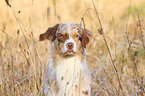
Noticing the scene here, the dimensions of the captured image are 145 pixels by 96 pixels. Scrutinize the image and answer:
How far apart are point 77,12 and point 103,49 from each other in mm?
5235

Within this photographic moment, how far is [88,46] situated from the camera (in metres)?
7.18

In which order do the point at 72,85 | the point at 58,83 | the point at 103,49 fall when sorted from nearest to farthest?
the point at 72,85 → the point at 58,83 → the point at 103,49

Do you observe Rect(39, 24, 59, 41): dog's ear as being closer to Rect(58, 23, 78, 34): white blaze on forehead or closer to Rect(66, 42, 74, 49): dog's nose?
Rect(58, 23, 78, 34): white blaze on forehead

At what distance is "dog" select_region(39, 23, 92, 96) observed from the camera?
3898 millimetres

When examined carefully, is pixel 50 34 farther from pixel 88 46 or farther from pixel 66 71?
pixel 88 46

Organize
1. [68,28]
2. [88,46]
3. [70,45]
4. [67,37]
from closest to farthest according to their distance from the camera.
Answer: [70,45]
[67,37]
[68,28]
[88,46]

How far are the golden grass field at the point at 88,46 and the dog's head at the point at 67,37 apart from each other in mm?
197

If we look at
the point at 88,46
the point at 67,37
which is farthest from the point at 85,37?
the point at 88,46

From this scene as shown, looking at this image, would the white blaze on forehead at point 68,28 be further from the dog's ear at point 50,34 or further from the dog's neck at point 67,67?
the dog's neck at point 67,67

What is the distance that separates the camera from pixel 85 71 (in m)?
4.09

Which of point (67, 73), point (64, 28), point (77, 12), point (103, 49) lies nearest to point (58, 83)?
point (67, 73)

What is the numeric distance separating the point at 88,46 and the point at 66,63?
3126 millimetres

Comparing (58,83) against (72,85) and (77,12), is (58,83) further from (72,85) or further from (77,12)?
(77,12)

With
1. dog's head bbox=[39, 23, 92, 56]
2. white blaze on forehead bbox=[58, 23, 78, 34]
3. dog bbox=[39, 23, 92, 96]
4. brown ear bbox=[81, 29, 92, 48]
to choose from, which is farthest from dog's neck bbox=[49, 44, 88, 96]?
white blaze on forehead bbox=[58, 23, 78, 34]
